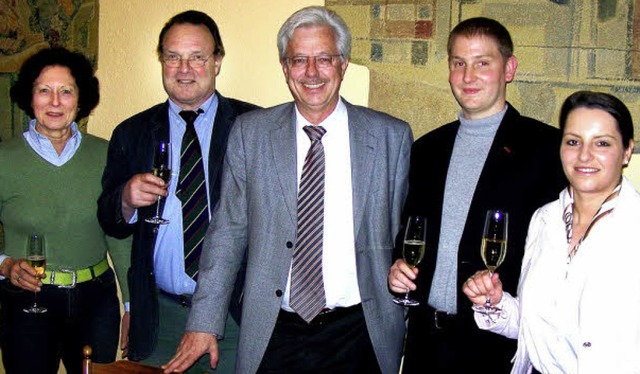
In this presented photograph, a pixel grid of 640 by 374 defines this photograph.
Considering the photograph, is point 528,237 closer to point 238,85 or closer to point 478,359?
point 478,359

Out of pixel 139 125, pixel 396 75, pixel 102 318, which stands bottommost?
pixel 102 318

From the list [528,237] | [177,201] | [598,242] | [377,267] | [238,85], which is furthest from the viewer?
[238,85]

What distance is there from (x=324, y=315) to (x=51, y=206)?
4.20 ft

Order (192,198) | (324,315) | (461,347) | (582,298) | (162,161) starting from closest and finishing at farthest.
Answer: (582,298)
(461,347)
(324,315)
(162,161)
(192,198)

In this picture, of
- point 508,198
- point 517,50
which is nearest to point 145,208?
point 508,198

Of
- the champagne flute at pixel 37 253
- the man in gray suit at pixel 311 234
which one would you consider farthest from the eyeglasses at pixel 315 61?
the champagne flute at pixel 37 253

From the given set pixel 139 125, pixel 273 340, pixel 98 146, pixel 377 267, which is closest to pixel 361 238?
pixel 377 267

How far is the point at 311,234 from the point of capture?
2.96m

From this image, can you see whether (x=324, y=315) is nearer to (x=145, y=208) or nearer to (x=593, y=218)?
(x=145, y=208)

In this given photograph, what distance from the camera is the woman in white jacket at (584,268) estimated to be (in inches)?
91.7

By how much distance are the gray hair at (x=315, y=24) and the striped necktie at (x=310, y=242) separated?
38 centimetres

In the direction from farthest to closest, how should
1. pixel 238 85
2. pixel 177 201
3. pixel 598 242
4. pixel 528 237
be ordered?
pixel 238 85 → pixel 177 201 → pixel 528 237 → pixel 598 242

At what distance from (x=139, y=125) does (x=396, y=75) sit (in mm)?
1140

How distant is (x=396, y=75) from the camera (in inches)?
141
